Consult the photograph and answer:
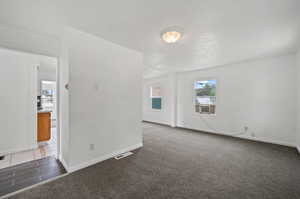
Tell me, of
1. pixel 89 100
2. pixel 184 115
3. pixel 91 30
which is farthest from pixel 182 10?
pixel 184 115

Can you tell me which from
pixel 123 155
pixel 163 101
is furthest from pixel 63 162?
pixel 163 101

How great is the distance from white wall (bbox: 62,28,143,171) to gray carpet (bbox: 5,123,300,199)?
35cm

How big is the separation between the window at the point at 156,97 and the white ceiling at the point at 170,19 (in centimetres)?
411

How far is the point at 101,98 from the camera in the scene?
2615 mm

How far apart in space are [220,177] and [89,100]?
8.86ft

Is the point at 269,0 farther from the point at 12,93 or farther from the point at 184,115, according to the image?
the point at 12,93

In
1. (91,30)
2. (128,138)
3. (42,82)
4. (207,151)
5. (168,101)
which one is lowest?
A: (207,151)

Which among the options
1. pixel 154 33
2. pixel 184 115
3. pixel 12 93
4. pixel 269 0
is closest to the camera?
pixel 269 0

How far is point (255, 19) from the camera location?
1893 millimetres

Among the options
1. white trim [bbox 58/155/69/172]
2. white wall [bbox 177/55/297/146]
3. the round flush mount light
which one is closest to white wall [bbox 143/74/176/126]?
white wall [bbox 177/55/297/146]

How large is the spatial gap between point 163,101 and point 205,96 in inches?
84.6

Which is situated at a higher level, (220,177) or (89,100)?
(89,100)

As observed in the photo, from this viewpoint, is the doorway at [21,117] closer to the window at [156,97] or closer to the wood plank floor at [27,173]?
the wood plank floor at [27,173]

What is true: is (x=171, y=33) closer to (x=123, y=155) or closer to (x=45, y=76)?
(x=123, y=155)
